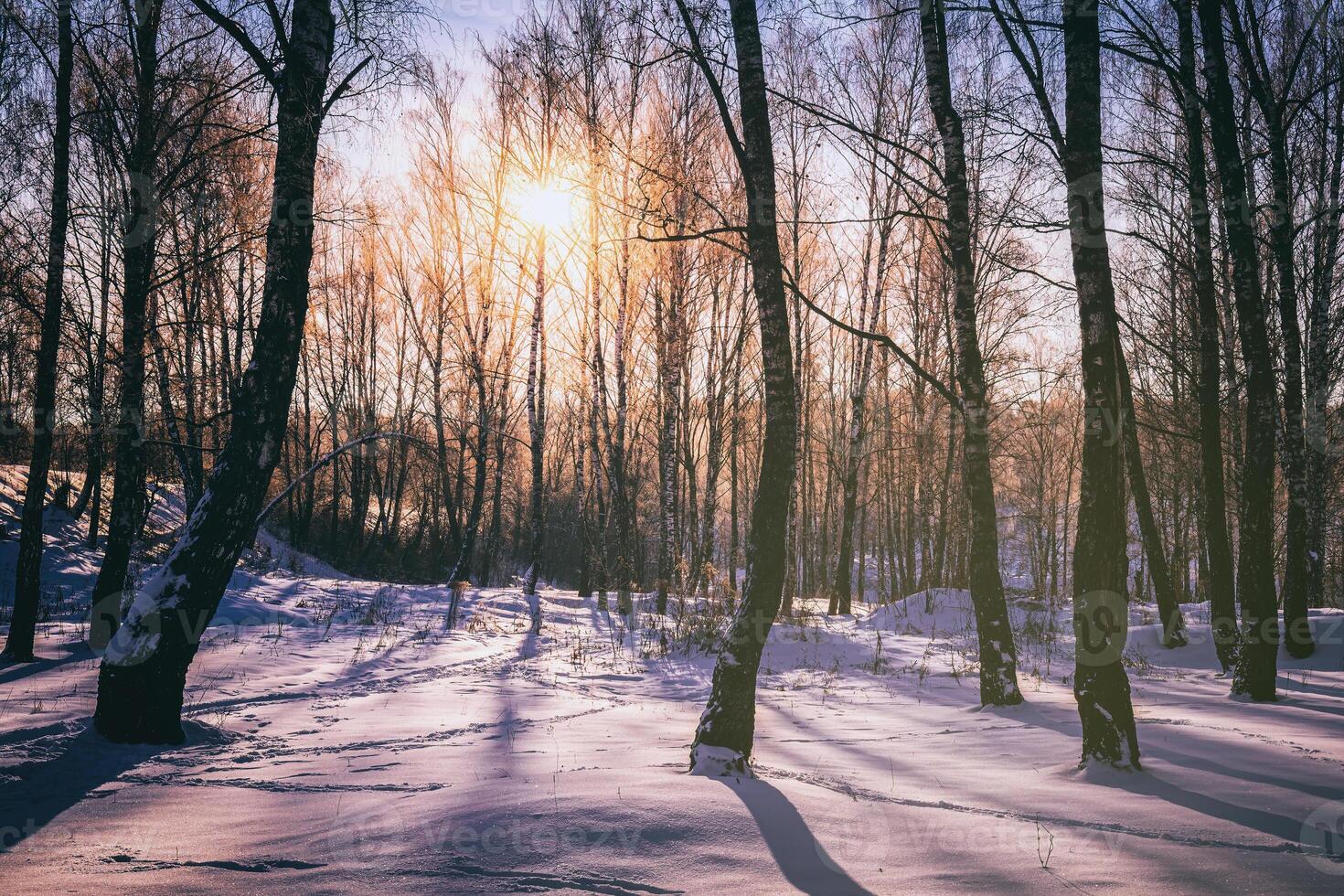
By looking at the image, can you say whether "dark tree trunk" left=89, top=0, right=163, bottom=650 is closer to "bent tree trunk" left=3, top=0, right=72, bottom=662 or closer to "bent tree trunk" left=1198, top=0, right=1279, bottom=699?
"bent tree trunk" left=3, top=0, right=72, bottom=662

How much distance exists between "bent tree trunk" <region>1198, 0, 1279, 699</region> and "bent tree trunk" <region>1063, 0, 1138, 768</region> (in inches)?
130

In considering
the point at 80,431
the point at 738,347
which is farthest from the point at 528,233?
the point at 80,431

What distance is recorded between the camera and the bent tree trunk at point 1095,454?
12.8ft

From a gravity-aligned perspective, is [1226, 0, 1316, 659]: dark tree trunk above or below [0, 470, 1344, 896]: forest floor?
above

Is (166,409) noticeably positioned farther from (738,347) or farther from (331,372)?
(331,372)

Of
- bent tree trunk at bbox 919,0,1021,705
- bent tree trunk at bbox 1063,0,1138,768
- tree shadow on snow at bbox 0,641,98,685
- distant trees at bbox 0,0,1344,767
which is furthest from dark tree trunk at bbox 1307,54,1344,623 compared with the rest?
tree shadow on snow at bbox 0,641,98,685

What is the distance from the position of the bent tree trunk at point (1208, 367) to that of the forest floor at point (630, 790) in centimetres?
84

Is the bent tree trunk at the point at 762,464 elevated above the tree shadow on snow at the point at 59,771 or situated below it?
above

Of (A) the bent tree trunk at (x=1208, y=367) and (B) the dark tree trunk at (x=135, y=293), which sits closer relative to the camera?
(A) the bent tree trunk at (x=1208, y=367)

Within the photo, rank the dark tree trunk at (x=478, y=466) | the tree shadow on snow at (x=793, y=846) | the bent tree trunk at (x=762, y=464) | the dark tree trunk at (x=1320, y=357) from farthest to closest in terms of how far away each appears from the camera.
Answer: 1. the dark tree trunk at (x=478, y=466)
2. the dark tree trunk at (x=1320, y=357)
3. the bent tree trunk at (x=762, y=464)
4. the tree shadow on snow at (x=793, y=846)

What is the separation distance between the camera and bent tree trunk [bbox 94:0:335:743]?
4.52 metres

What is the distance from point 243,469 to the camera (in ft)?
16.0

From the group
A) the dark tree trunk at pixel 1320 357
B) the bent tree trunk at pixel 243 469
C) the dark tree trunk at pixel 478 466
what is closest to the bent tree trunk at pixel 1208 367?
the dark tree trunk at pixel 1320 357

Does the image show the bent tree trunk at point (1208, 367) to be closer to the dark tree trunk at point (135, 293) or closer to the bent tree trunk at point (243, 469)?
the bent tree trunk at point (243, 469)
